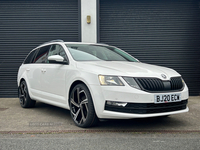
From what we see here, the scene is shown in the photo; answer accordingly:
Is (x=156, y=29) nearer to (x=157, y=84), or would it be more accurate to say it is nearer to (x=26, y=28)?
(x=26, y=28)

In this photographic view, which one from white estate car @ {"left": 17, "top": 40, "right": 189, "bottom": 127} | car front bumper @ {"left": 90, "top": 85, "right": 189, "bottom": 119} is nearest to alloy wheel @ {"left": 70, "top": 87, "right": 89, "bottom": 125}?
white estate car @ {"left": 17, "top": 40, "right": 189, "bottom": 127}

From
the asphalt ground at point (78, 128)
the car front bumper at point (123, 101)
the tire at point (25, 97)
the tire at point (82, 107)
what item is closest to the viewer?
the car front bumper at point (123, 101)

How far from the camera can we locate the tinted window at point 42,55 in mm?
5749

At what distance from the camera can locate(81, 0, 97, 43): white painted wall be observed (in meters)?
8.71

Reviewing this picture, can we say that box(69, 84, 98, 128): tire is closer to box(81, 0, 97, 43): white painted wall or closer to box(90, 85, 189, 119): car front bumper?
box(90, 85, 189, 119): car front bumper

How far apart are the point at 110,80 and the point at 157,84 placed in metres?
0.72

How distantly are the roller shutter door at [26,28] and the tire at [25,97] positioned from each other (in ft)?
Result: 7.46

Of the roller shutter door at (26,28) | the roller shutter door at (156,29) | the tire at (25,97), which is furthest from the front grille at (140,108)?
the roller shutter door at (26,28)

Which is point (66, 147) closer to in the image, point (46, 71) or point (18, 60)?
point (46, 71)

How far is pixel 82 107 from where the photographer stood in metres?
4.18

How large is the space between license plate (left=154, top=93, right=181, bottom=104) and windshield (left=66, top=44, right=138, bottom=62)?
1559 mm

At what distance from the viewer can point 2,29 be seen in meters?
8.71

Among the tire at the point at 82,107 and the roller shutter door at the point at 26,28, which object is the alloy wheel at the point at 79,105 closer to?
the tire at the point at 82,107

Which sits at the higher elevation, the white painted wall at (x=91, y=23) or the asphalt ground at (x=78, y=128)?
the white painted wall at (x=91, y=23)
